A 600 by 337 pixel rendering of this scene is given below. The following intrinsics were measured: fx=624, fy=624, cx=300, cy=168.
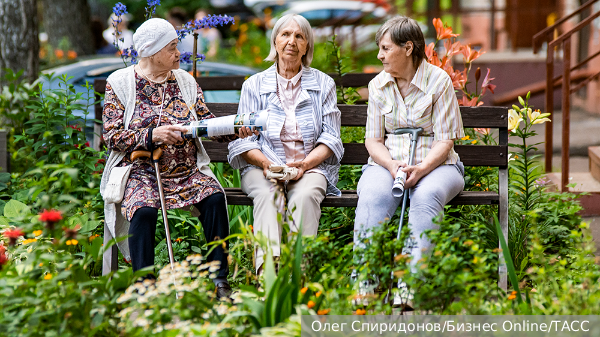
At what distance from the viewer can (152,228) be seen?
3193 millimetres

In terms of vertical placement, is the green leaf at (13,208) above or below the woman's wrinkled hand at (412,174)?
below

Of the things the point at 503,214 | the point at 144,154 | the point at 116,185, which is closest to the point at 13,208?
the point at 116,185

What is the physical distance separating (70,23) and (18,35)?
561cm

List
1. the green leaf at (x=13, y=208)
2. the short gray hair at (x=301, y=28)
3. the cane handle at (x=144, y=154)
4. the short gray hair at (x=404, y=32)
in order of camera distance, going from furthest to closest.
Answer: the green leaf at (x=13, y=208) → the short gray hair at (x=301, y=28) → the short gray hair at (x=404, y=32) → the cane handle at (x=144, y=154)

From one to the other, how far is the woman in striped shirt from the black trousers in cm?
72

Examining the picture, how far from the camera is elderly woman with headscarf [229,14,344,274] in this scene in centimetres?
350

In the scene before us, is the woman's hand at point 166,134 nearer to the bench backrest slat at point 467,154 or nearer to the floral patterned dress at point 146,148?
the floral patterned dress at point 146,148

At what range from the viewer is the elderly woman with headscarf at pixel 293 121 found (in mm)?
3504

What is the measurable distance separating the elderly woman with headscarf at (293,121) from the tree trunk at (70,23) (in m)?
8.22

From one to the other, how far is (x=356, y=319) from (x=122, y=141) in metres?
1.63

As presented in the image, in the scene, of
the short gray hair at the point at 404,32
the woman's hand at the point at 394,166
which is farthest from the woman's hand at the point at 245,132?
the short gray hair at the point at 404,32

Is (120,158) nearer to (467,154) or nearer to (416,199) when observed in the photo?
(416,199)

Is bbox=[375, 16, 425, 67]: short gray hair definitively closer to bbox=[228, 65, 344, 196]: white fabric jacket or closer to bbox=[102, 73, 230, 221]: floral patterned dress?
bbox=[228, 65, 344, 196]: white fabric jacket

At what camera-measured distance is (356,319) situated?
7.79 feet
